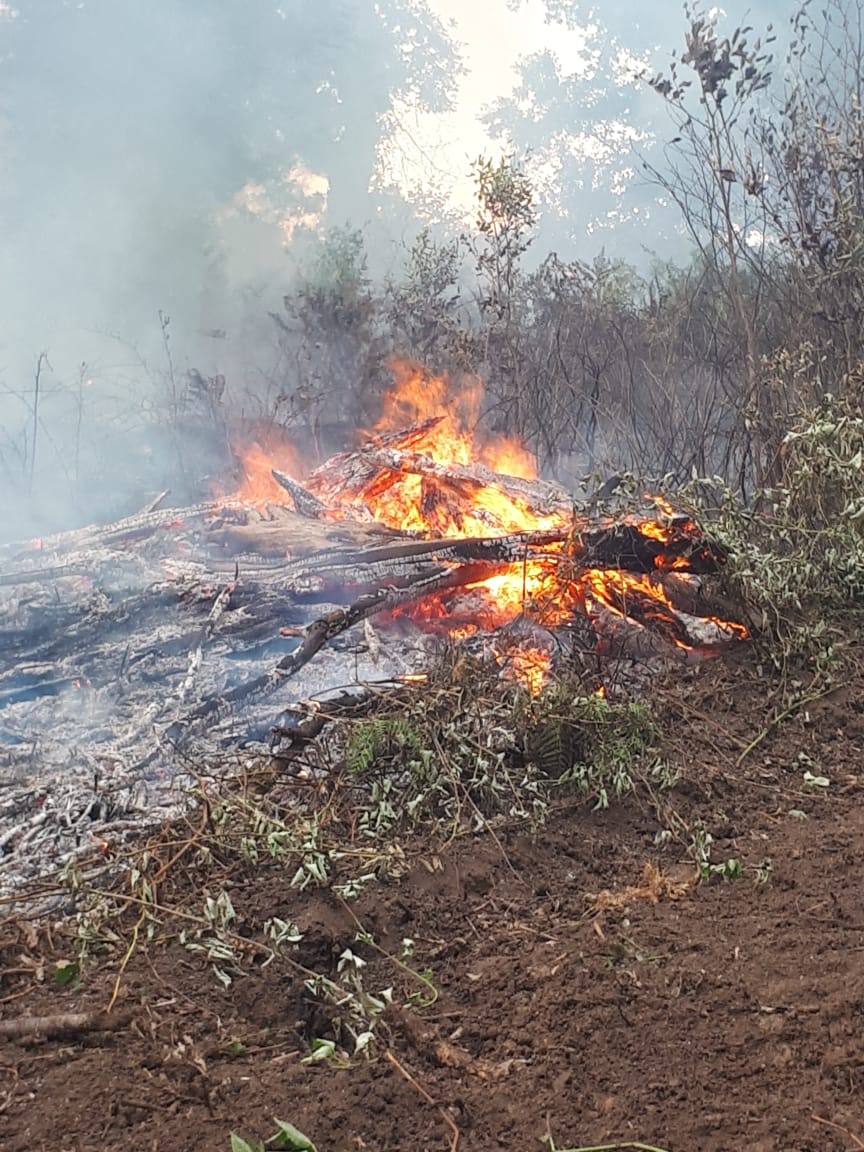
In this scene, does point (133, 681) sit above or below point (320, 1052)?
above

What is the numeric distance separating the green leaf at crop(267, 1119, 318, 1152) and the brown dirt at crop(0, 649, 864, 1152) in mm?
69

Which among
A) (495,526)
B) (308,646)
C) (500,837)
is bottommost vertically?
(500,837)

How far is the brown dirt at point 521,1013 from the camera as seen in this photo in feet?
5.07

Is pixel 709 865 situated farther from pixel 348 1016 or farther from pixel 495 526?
pixel 495 526

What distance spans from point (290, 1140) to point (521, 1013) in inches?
26.2

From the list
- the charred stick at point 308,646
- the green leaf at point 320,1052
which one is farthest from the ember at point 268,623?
the green leaf at point 320,1052

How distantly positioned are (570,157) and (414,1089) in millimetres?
26381

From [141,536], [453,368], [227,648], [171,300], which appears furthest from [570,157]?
[227,648]

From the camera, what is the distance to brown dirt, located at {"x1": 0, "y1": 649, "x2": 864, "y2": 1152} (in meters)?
1.54

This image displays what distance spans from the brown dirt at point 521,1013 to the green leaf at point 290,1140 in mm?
69

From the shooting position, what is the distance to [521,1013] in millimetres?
1945

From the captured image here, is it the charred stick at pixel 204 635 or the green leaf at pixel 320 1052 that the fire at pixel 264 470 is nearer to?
the charred stick at pixel 204 635

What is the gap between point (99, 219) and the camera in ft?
55.6

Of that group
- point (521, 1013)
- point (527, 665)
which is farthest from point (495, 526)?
point (521, 1013)
